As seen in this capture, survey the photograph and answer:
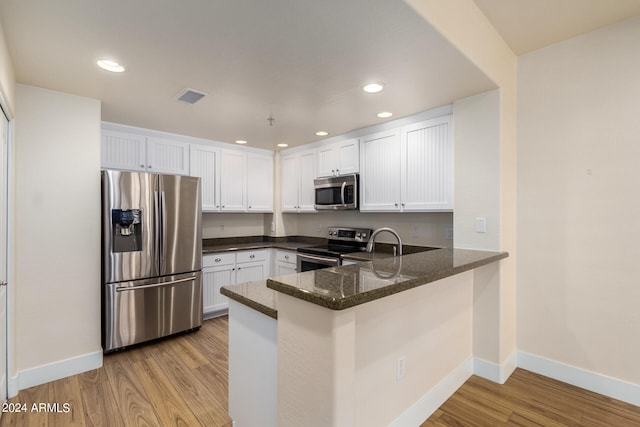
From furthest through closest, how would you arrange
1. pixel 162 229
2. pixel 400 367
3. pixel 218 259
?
pixel 218 259
pixel 162 229
pixel 400 367

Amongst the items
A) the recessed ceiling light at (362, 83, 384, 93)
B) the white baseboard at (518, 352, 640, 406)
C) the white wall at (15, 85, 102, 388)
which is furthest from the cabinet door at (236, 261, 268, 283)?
the white baseboard at (518, 352, 640, 406)

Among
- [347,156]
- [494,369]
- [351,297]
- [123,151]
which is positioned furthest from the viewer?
[347,156]

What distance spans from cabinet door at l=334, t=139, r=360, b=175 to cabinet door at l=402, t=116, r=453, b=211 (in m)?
0.66

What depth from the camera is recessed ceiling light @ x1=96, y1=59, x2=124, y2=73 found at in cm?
200

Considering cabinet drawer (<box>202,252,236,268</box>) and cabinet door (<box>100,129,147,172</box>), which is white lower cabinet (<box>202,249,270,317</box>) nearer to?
cabinet drawer (<box>202,252,236,268</box>)

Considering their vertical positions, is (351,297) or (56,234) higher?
(56,234)

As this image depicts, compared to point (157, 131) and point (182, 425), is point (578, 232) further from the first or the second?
point (157, 131)

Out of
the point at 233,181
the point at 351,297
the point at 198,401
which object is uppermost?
the point at 233,181

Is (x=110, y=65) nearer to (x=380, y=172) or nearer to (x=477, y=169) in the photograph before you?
(x=380, y=172)

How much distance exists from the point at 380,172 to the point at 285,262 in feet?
6.07

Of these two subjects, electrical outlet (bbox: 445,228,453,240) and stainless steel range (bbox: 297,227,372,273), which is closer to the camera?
electrical outlet (bbox: 445,228,453,240)

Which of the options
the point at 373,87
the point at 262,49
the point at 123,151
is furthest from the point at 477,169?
the point at 123,151

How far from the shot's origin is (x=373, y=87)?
238 centimetres

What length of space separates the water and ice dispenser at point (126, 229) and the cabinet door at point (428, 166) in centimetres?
272
